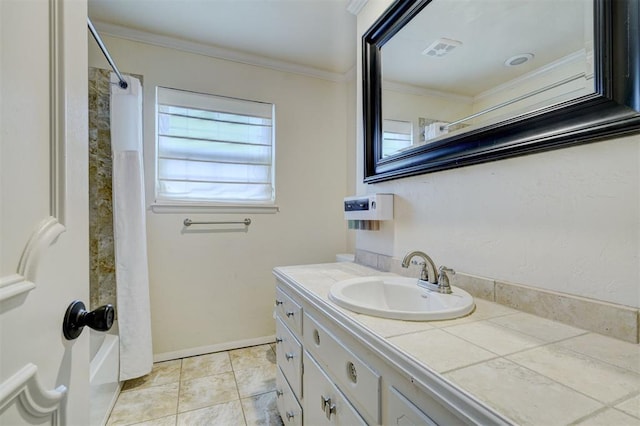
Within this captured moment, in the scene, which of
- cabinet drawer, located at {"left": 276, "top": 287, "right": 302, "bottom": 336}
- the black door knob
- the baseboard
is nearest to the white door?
the black door knob

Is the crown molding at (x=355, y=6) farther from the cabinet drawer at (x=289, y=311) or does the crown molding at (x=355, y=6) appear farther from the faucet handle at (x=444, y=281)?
the cabinet drawer at (x=289, y=311)

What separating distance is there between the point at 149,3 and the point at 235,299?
80.3 inches

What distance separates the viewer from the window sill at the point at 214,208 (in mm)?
2082

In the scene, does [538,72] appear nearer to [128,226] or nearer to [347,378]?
[347,378]

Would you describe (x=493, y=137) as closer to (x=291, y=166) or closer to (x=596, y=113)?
(x=596, y=113)

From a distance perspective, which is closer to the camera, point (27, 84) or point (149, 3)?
point (27, 84)

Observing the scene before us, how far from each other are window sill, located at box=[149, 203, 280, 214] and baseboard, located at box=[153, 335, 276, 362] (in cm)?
102

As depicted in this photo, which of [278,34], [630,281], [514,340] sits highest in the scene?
[278,34]

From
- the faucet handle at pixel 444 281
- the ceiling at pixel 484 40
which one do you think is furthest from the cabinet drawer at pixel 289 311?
the ceiling at pixel 484 40

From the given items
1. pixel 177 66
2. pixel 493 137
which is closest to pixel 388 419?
pixel 493 137

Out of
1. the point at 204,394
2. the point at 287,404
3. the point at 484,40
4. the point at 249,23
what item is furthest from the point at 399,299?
the point at 249,23

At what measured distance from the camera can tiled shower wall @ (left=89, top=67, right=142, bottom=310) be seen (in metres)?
1.82

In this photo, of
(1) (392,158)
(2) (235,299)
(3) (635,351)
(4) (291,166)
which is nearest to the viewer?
(3) (635,351)

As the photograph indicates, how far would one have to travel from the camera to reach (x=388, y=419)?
639mm
